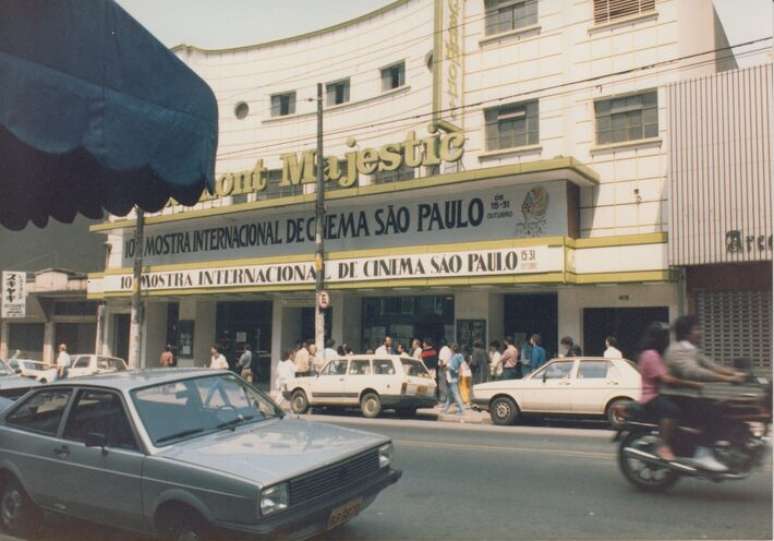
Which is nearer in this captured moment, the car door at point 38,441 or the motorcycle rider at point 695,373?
the car door at point 38,441

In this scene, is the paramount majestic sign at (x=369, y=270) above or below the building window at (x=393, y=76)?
below

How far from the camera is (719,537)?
19.8ft

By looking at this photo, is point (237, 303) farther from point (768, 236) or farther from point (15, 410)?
point (15, 410)

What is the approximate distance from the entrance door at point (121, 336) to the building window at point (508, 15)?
65.5 ft

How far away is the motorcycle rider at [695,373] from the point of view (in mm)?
7328

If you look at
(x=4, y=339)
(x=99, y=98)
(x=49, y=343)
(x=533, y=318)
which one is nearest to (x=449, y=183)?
(x=533, y=318)

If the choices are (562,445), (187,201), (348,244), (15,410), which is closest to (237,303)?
(348,244)

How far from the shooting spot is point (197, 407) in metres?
6.30

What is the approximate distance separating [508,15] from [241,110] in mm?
11803

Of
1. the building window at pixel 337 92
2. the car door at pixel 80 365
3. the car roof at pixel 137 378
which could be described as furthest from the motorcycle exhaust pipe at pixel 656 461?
the car door at pixel 80 365

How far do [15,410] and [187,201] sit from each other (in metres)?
3.14

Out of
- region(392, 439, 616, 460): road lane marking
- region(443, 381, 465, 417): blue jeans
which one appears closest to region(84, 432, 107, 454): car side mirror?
region(392, 439, 616, 460): road lane marking

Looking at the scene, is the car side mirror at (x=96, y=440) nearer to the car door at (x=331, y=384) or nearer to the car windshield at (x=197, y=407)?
the car windshield at (x=197, y=407)

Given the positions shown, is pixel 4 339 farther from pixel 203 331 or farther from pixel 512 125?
pixel 512 125
